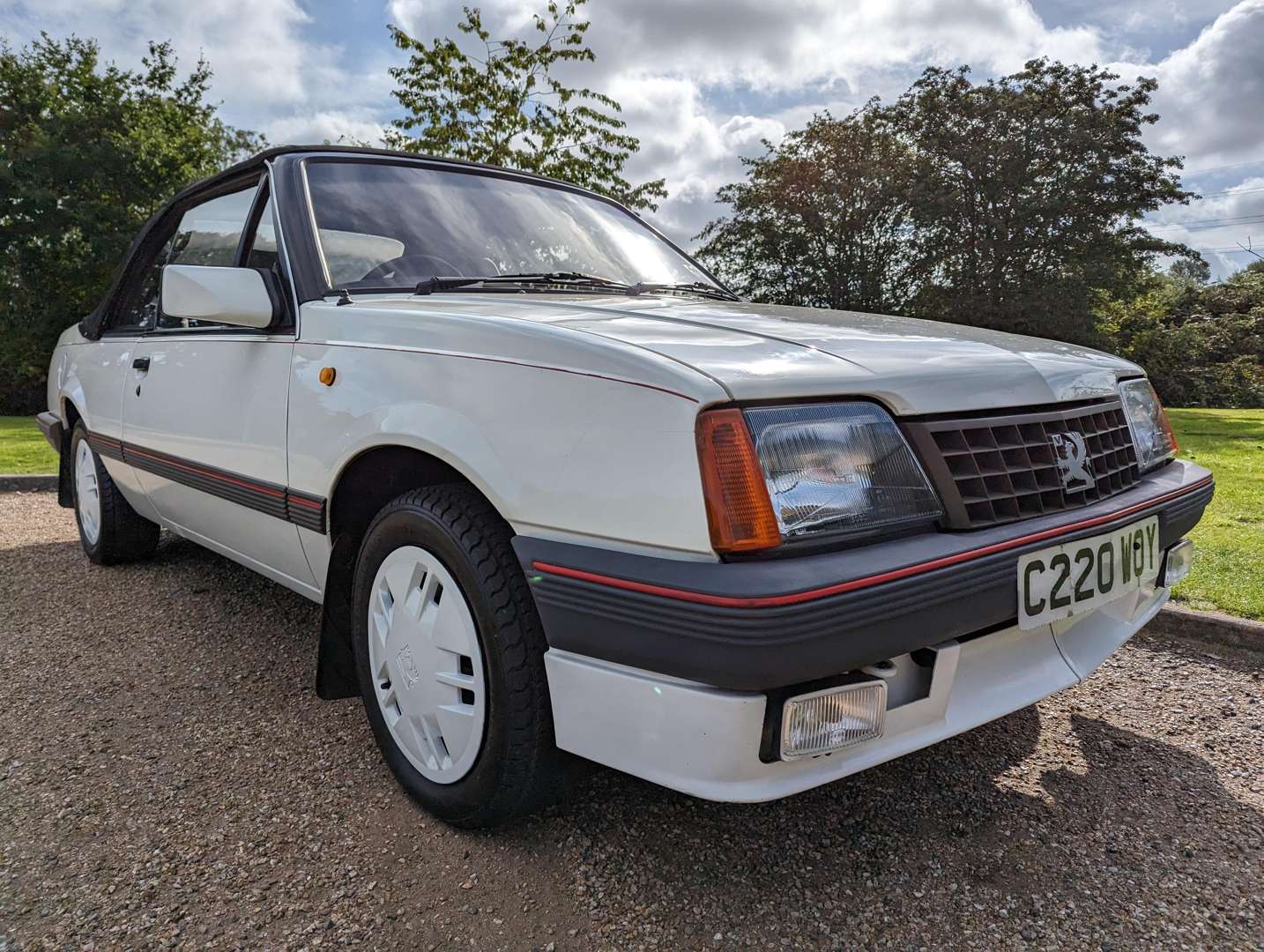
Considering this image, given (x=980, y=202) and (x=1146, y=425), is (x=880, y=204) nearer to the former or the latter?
(x=980, y=202)

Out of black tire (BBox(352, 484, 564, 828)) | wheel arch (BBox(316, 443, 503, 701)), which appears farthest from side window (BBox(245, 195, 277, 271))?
black tire (BBox(352, 484, 564, 828))

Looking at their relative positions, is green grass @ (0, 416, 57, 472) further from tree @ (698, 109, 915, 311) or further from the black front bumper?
tree @ (698, 109, 915, 311)

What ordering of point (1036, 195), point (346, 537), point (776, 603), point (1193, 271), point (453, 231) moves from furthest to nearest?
point (1193, 271) < point (1036, 195) < point (453, 231) < point (346, 537) < point (776, 603)

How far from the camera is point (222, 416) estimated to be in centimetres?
248

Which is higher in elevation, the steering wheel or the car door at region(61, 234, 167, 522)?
the steering wheel

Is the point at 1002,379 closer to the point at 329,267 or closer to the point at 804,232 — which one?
the point at 329,267

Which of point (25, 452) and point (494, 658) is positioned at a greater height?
point (494, 658)

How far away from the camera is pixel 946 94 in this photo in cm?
1736

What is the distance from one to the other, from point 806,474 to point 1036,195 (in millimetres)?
17881

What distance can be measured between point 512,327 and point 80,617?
2.72m

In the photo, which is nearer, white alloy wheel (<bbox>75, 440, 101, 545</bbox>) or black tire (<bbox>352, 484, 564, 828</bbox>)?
black tire (<bbox>352, 484, 564, 828</bbox>)

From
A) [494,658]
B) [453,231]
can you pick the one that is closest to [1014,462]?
[494,658]

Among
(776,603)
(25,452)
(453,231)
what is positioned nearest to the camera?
(776,603)

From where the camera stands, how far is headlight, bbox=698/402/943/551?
131cm
